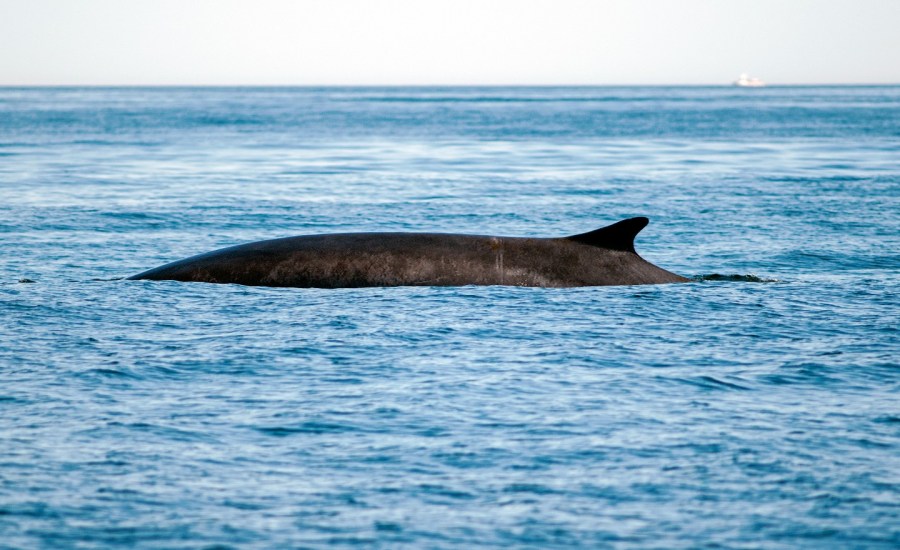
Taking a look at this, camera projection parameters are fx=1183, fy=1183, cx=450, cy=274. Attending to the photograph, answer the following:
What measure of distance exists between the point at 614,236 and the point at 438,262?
223 cm

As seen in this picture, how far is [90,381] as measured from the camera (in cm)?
1054

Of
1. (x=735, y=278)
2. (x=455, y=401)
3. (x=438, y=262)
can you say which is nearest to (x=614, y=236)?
(x=438, y=262)

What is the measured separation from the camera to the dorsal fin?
14555mm

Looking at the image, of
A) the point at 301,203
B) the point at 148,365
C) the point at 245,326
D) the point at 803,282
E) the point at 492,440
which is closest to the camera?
the point at 492,440

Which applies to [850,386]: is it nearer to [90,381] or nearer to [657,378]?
[657,378]

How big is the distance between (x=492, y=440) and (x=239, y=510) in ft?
7.09

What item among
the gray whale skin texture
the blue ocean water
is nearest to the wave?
the blue ocean water

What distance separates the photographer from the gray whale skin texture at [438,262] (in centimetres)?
1480

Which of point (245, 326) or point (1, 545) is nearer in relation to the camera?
point (1, 545)

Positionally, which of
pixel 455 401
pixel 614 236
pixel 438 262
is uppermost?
pixel 614 236

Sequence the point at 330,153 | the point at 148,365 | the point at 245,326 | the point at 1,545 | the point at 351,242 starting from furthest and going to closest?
the point at 330,153
the point at 351,242
the point at 245,326
the point at 148,365
the point at 1,545

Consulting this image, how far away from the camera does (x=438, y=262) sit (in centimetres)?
1482

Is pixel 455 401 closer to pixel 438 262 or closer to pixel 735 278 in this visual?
pixel 438 262

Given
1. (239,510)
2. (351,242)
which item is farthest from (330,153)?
(239,510)
